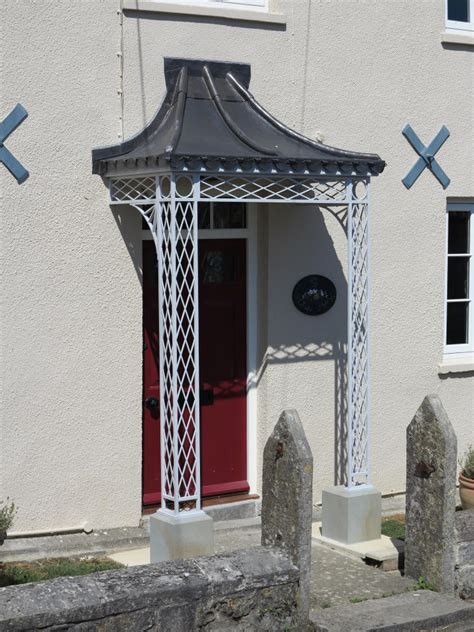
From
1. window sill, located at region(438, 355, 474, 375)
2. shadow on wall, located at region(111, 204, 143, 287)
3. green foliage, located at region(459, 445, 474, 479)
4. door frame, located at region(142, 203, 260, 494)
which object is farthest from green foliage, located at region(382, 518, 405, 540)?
shadow on wall, located at region(111, 204, 143, 287)

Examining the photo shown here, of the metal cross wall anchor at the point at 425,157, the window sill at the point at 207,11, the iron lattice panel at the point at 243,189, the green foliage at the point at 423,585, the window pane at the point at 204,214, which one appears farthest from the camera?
the metal cross wall anchor at the point at 425,157

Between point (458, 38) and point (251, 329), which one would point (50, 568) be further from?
point (458, 38)

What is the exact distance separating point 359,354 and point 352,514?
1.37 meters

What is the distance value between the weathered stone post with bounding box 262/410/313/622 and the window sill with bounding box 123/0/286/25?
3893 mm

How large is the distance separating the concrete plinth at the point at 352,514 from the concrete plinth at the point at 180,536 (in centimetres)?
134

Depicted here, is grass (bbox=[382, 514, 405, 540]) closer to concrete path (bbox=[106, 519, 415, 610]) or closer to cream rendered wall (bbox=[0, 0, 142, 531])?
concrete path (bbox=[106, 519, 415, 610])

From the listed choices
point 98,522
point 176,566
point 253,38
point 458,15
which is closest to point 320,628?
point 176,566

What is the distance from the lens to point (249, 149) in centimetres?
834

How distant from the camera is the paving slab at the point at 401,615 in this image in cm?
688

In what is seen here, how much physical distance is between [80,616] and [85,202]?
3.97 m

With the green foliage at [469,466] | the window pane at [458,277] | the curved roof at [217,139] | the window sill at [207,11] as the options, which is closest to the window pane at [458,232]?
the window pane at [458,277]

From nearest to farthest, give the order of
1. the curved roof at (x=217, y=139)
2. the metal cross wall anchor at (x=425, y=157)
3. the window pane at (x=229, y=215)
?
the curved roof at (x=217, y=139) < the window pane at (x=229, y=215) < the metal cross wall anchor at (x=425, y=157)

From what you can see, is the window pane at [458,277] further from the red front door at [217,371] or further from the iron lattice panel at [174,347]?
the iron lattice panel at [174,347]

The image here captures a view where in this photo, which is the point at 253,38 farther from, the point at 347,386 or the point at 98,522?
the point at 98,522
